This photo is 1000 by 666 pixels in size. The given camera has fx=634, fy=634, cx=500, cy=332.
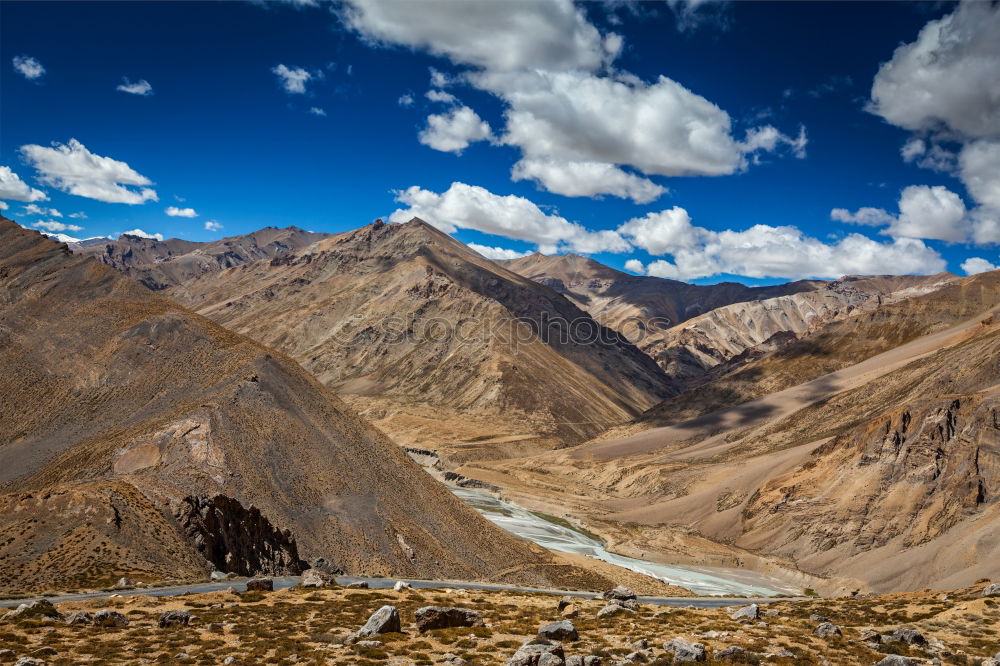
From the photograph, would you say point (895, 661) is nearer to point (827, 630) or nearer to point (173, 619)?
point (827, 630)

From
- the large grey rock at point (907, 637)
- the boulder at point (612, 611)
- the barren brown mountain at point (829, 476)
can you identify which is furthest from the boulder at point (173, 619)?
the barren brown mountain at point (829, 476)

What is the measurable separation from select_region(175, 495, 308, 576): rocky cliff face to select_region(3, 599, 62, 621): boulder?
1919 centimetres

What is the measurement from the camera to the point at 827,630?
26781 millimetres

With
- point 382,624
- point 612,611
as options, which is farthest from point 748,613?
point 382,624

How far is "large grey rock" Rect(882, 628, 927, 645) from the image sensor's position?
83.6 feet

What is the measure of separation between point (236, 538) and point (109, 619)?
931 inches

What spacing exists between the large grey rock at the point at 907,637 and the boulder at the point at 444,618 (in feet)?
55.1

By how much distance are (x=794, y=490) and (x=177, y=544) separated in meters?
95.6

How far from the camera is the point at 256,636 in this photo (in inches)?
976

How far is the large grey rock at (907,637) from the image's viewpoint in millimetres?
25484

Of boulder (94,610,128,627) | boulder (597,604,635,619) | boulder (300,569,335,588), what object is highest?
boulder (597,604,635,619)

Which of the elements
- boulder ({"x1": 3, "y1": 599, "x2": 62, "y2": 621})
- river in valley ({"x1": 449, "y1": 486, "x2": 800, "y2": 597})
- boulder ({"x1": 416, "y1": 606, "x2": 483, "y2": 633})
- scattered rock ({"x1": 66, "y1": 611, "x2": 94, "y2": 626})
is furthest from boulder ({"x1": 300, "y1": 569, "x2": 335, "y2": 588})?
river in valley ({"x1": 449, "y1": 486, "x2": 800, "y2": 597})

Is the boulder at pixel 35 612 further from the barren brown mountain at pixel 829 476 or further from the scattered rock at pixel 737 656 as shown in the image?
the barren brown mountain at pixel 829 476

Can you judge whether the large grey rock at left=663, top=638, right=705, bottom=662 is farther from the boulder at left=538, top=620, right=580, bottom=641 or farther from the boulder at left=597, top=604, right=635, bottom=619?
the boulder at left=597, top=604, right=635, bottom=619
